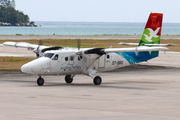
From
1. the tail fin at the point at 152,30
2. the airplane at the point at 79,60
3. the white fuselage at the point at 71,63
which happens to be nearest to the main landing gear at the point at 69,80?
the airplane at the point at 79,60

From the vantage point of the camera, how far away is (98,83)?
984 inches

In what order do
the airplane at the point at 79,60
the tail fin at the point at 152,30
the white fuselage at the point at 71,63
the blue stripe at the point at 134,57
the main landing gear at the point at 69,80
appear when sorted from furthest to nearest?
the tail fin at the point at 152,30 < the blue stripe at the point at 134,57 < the main landing gear at the point at 69,80 < the airplane at the point at 79,60 < the white fuselage at the point at 71,63

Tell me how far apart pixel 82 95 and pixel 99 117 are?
6260 millimetres

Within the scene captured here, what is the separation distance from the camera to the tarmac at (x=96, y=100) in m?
13.7

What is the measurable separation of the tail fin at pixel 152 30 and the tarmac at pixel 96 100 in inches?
131

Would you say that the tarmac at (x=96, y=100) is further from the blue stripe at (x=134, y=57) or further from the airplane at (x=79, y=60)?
the blue stripe at (x=134, y=57)

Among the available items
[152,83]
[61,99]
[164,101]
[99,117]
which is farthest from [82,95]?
[152,83]

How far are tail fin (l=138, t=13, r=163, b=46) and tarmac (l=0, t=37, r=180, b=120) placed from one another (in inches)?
131

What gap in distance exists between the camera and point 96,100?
17688 mm

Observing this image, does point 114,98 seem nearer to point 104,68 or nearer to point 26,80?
point 104,68

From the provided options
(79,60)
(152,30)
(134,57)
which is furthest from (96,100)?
(152,30)

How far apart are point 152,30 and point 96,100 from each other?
1365cm

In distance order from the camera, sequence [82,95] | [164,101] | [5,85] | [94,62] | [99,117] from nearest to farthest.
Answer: [99,117] < [164,101] < [82,95] < [5,85] < [94,62]

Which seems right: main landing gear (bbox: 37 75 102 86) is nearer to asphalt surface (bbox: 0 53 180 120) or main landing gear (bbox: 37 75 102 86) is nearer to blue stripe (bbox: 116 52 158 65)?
asphalt surface (bbox: 0 53 180 120)
